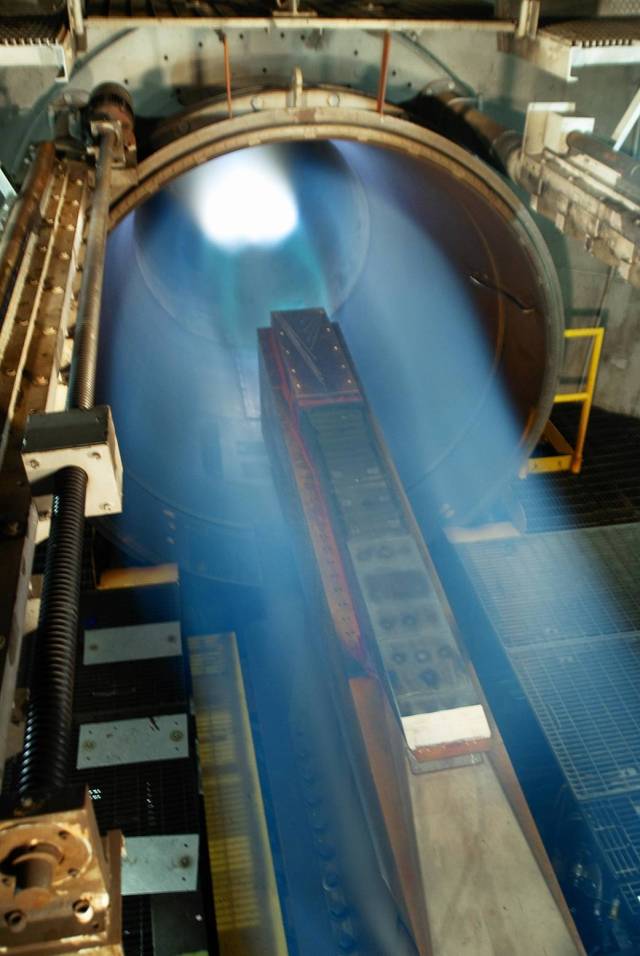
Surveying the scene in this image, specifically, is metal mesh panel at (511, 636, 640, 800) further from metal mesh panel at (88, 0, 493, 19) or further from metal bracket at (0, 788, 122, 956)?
metal mesh panel at (88, 0, 493, 19)

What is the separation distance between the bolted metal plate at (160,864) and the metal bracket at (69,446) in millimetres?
1941

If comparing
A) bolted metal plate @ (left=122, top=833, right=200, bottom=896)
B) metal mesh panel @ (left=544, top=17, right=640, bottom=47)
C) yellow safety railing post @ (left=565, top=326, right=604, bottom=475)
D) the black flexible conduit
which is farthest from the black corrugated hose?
yellow safety railing post @ (left=565, top=326, right=604, bottom=475)

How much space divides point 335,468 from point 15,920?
8.76 ft

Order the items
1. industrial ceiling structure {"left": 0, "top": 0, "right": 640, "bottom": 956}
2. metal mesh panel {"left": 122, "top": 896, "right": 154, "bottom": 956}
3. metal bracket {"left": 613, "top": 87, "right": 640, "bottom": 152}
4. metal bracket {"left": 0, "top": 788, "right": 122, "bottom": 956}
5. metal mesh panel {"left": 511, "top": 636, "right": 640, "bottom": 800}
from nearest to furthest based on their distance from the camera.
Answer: metal bracket {"left": 0, "top": 788, "right": 122, "bottom": 956}
industrial ceiling structure {"left": 0, "top": 0, "right": 640, "bottom": 956}
metal mesh panel {"left": 122, "top": 896, "right": 154, "bottom": 956}
metal mesh panel {"left": 511, "top": 636, "right": 640, "bottom": 800}
metal bracket {"left": 613, "top": 87, "right": 640, "bottom": 152}

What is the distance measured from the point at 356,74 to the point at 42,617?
3.60 metres

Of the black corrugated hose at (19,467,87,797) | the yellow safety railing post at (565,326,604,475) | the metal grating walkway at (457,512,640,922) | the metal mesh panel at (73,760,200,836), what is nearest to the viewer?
the black corrugated hose at (19,467,87,797)

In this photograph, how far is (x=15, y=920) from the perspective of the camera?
1221 mm

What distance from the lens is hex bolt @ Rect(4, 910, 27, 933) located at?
1.22m

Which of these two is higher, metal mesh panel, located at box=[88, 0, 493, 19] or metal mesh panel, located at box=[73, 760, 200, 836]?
metal mesh panel, located at box=[88, 0, 493, 19]

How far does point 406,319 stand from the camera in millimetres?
5340

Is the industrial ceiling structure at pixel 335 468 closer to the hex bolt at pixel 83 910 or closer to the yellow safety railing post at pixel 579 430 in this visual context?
the yellow safety railing post at pixel 579 430

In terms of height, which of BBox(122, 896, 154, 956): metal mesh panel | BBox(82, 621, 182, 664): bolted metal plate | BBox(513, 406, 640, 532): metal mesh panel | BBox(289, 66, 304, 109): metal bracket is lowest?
BBox(122, 896, 154, 956): metal mesh panel

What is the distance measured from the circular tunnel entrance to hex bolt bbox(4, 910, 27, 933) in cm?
306

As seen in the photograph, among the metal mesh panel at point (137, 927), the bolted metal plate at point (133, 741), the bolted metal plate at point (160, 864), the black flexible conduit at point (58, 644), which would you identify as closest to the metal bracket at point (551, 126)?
the black flexible conduit at point (58, 644)
